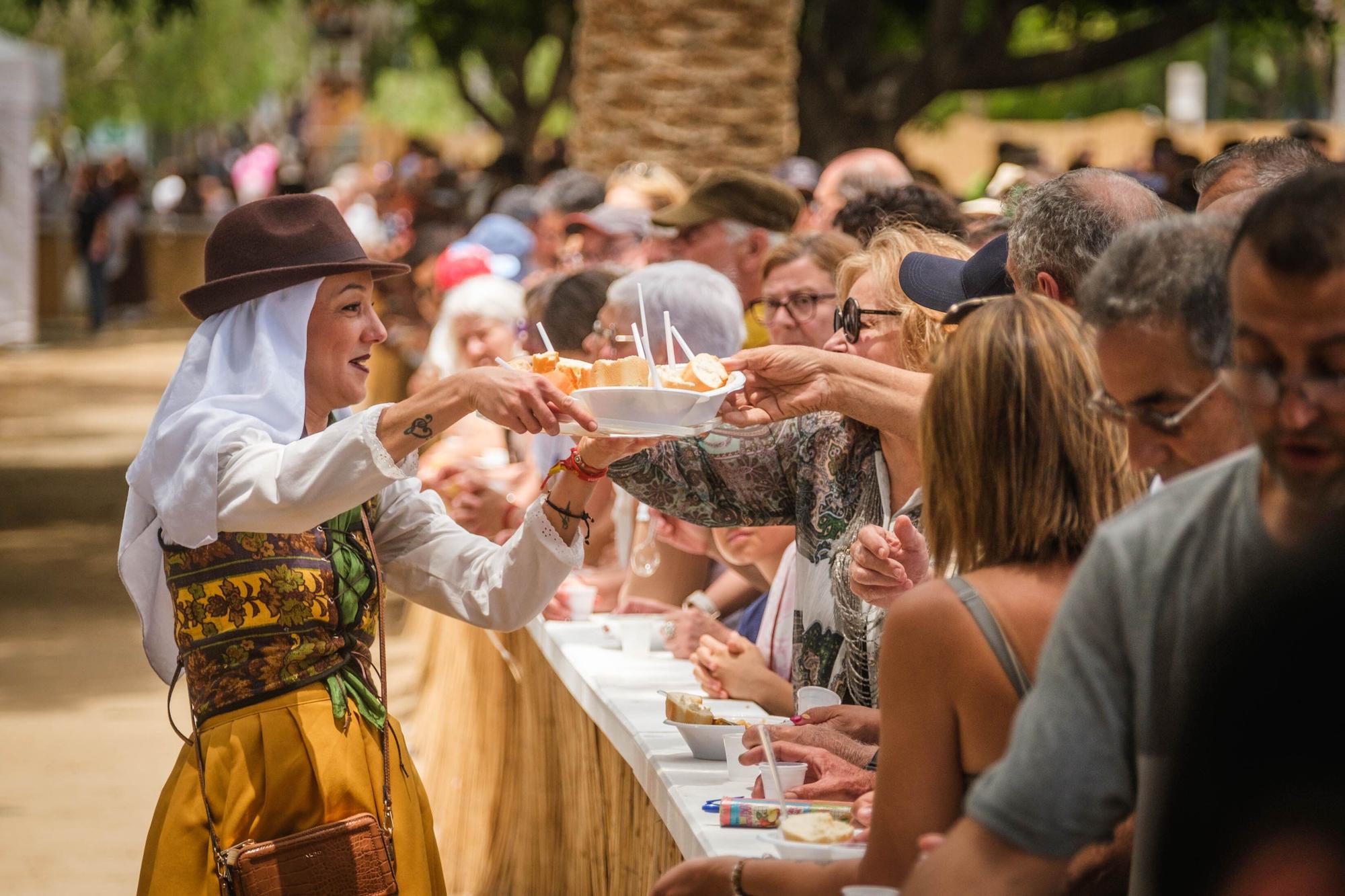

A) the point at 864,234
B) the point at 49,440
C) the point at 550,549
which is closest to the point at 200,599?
the point at 550,549

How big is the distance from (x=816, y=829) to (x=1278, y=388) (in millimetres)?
1144

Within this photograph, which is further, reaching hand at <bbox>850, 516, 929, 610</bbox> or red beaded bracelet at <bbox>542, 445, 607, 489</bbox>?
red beaded bracelet at <bbox>542, 445, 607, 489</bbox>

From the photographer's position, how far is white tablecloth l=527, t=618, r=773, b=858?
2818 millimetres

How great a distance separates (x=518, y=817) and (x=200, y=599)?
2.74m

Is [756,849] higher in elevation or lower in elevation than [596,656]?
higher

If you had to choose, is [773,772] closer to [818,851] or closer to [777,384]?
[818,851]

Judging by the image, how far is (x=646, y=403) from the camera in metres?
3.21

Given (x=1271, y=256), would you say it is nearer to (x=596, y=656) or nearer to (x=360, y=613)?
(x=360, y=613)

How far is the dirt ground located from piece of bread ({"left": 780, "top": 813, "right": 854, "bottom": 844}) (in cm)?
428

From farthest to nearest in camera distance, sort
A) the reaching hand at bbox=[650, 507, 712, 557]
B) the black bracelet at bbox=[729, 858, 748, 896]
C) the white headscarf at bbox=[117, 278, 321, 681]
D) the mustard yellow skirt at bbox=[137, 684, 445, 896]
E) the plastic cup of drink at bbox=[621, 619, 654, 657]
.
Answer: the reaching hand at bbox=[650, 507, 712, 557] → the plastic cup of drink at bbox=[621, 619, 654, 657] → the mustard yellow skirt at bbox=[137, 684, 445, 896] → the white headscarf at bbox=[117, 278, 321, 681] → the black bracelet at bbox=[729, 858, 748, 896]

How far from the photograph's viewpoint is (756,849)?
267 cm

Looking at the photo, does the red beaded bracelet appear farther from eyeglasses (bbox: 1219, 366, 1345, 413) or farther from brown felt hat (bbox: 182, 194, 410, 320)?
eyeglasses (bbox: 1219, 366, 1345, 413)

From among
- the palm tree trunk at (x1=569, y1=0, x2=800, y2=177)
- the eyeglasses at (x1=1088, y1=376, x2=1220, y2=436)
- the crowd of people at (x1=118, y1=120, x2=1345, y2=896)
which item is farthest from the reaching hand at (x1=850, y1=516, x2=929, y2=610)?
the palm tree trunk at (x1=569, y1=0, x2=800, y2=177)

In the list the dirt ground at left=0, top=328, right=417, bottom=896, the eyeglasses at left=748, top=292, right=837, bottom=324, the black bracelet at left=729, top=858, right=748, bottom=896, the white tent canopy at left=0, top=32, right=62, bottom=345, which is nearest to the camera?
the black bracelet at left=729, top=858, right=748, bottom=896
